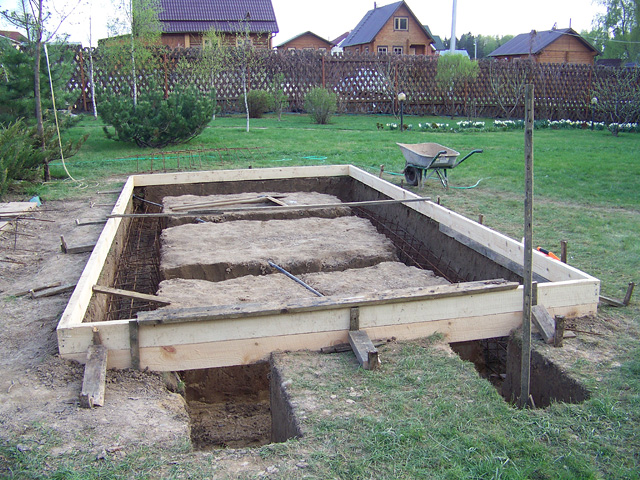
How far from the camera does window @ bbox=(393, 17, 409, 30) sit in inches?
1342

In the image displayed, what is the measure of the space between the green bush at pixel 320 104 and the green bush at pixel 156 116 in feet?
17.0

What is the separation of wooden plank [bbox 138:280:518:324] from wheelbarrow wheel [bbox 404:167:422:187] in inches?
175

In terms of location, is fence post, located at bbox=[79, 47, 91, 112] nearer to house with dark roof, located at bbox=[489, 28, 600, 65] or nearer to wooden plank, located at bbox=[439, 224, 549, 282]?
wooden plank, located at bbox=[439, 224, 549, 282]

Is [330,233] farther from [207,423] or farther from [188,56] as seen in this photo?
[188,56]

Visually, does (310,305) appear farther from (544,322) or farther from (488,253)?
(488,253)

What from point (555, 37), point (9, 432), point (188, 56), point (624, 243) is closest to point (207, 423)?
point (9, 432)

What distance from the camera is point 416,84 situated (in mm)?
19062

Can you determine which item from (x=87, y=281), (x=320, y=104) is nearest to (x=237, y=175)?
(x=87, y=281)

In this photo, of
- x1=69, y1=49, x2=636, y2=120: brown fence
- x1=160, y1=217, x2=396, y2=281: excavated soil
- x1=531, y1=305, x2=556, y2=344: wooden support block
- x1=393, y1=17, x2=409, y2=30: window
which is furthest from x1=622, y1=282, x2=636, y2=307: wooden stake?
x1=393, y1=17, x2=409, y2=30: window

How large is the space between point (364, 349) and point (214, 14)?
28.7m

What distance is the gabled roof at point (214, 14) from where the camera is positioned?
2773cm

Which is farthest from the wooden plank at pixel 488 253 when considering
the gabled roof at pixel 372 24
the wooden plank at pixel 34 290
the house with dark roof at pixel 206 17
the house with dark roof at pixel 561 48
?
the gabled roof at pixel 372 24

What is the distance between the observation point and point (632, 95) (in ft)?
53.0

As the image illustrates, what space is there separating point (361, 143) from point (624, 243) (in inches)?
291
